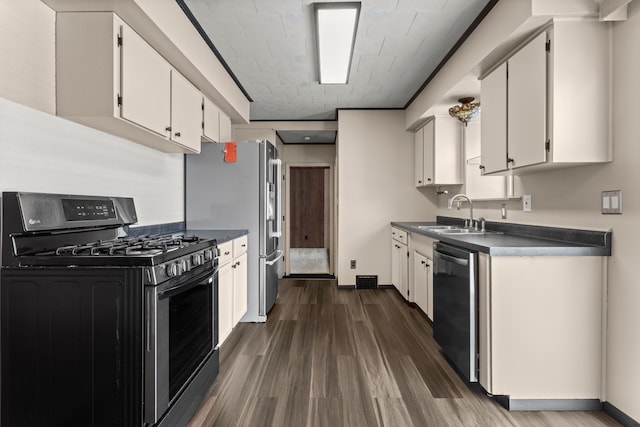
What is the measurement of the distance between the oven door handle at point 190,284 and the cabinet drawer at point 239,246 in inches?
30.0

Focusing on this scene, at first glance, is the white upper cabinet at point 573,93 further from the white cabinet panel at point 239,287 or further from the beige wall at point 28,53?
the beige wall at point 28,53

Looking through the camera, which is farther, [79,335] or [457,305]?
[457,305]

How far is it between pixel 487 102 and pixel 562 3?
78 cm

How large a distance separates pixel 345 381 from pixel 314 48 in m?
2.56

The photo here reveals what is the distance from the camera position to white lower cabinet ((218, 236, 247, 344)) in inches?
104

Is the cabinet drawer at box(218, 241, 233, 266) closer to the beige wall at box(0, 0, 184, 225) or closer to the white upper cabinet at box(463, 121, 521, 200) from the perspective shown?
the beige wall at box(0, 0, 184, 225)

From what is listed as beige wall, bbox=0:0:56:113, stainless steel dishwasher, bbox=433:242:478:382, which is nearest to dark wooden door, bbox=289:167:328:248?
stainless steel dishwasher, bbox=433:242:478:382

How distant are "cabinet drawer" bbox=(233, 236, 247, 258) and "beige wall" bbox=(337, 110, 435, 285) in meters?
1.82

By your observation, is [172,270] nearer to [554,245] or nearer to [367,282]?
[554,245]

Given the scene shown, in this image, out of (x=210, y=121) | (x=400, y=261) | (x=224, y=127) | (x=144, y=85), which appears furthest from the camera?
(x=400, y=261)

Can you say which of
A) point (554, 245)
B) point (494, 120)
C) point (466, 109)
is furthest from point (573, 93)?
point (466, 109)

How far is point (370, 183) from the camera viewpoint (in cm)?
486

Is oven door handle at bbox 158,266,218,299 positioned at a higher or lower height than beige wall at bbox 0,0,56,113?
lower

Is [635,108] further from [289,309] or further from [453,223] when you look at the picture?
[289,309]
